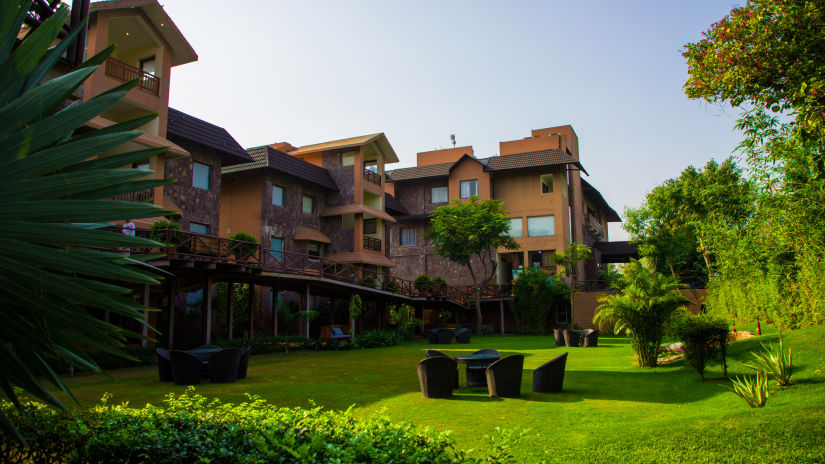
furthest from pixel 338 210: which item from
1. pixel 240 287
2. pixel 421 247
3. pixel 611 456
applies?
pixel 611 456

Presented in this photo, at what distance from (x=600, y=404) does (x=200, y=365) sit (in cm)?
804

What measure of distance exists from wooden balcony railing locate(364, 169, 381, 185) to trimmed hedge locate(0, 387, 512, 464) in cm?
2756

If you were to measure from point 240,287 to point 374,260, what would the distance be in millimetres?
8158

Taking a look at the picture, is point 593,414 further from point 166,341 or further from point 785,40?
point 166,341

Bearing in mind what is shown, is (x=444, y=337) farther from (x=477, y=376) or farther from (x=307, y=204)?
(x=477, y=376)

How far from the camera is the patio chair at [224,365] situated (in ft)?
40.7

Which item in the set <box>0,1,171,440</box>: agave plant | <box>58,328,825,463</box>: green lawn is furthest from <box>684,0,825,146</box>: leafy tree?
<box>0,1,171,440</box>: agave plant

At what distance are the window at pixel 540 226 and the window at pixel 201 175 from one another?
21.3 m

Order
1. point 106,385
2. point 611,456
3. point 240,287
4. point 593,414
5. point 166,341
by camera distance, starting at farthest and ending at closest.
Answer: point 240,287, point 166,341, point 106,385, point 593,414, point 611,456

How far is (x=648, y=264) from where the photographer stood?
36.8 m

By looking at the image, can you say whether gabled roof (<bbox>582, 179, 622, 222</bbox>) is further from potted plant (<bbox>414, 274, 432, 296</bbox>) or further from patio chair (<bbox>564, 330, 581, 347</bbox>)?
patio chair (<bbox>564, 330, 581, 347</bbox>)

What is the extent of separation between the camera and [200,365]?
39.5 ft

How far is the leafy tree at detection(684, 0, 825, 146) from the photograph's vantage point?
8148 mm

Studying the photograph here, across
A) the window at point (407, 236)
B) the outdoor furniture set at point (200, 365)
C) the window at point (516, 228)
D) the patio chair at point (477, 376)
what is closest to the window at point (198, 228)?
the outdoor furniture set at point (200, 365)
